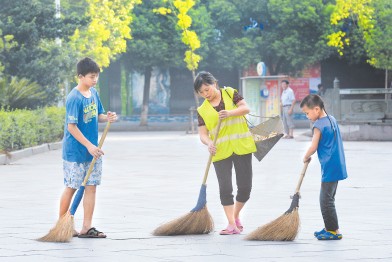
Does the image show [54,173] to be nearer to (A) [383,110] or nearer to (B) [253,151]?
(B) [253,151]

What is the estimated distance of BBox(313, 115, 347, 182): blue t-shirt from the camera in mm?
9922

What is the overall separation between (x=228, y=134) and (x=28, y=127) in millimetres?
16336

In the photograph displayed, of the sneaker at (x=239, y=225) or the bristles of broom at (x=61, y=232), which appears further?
the sneaker at (x=239, y=225)

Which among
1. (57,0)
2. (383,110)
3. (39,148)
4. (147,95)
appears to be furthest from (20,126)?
(147,95)

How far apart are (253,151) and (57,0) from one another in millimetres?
28521

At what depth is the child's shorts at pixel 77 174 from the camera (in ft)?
33.1

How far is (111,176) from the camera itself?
1848 centimetres

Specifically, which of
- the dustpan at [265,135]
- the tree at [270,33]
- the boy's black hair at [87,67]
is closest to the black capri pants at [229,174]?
the dustpan at [265,135]

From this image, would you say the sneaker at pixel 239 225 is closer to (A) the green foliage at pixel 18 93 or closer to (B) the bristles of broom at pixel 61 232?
(B) the bristles of broom at pixel 61 232

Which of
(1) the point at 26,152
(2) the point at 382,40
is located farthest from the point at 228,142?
(2) the point at 382,40

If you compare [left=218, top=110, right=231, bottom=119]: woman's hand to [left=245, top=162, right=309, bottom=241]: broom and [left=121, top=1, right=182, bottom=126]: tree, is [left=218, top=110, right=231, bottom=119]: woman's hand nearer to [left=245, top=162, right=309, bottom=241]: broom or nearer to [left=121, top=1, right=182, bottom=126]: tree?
[left=245, top=162, right=309, bottom=241]: broom

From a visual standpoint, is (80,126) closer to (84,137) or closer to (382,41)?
(84,137)

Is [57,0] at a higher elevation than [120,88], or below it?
higher

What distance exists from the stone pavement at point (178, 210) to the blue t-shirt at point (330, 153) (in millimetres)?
555
